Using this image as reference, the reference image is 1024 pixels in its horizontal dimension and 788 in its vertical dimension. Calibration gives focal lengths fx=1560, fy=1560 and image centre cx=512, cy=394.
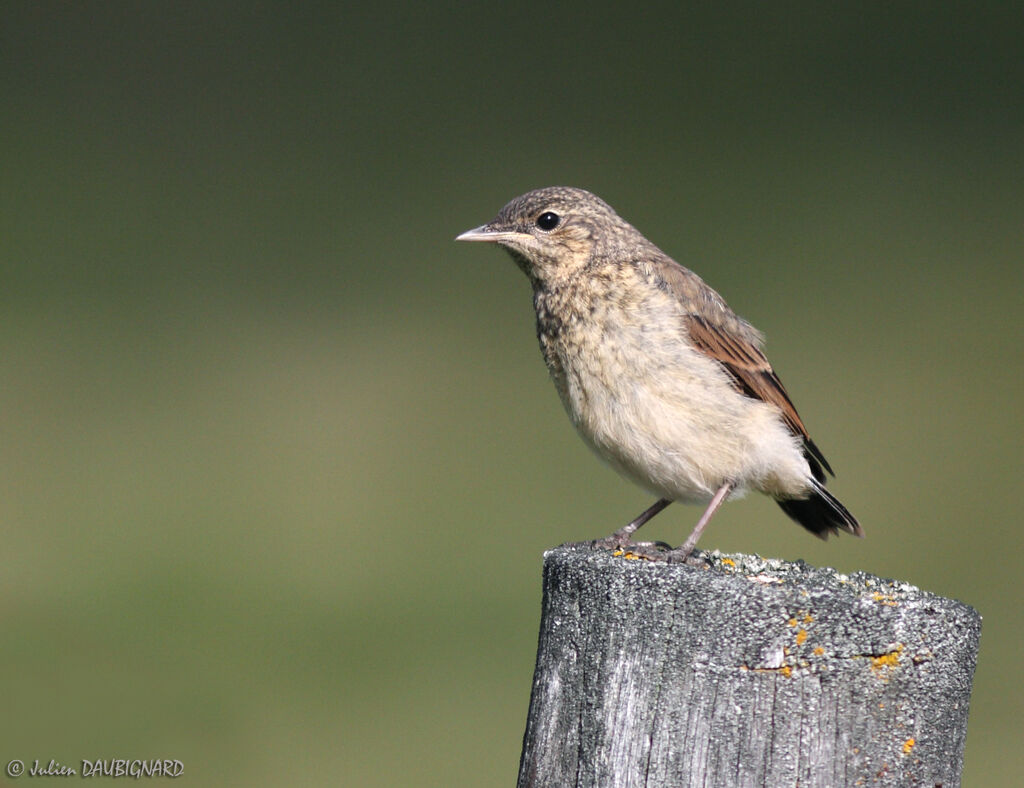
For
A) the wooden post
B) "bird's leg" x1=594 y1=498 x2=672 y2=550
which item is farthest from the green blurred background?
the wooden post

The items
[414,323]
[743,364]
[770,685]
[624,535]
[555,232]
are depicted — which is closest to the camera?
[770,685]

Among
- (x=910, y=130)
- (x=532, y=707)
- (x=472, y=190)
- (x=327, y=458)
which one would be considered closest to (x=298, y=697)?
(x=327, y=458)

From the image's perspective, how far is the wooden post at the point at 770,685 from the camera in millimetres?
3363

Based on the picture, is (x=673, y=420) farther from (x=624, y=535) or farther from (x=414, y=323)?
(x=414, y=323)

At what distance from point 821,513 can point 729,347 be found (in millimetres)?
762

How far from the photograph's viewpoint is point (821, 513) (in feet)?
19.5

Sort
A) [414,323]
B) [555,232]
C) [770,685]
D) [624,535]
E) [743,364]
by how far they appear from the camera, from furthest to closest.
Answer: [414,323] < [555,232] < [743,364] < [624,535] < [770,685]

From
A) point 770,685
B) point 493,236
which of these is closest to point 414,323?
point 493,236

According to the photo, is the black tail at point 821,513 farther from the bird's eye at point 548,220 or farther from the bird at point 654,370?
the bird's eye at point 548,220

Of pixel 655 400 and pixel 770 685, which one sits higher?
pixel 655 400

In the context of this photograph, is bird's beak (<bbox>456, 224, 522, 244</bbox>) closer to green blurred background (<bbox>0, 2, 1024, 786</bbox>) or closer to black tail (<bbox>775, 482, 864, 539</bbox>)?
black tail (<bbox>775, 482, 864, 539</bbox>)

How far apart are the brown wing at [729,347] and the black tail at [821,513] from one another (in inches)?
3.6

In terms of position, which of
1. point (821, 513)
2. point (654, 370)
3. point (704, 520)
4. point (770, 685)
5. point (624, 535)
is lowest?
point (770, 685)

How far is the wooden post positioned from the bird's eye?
8.53 feet
